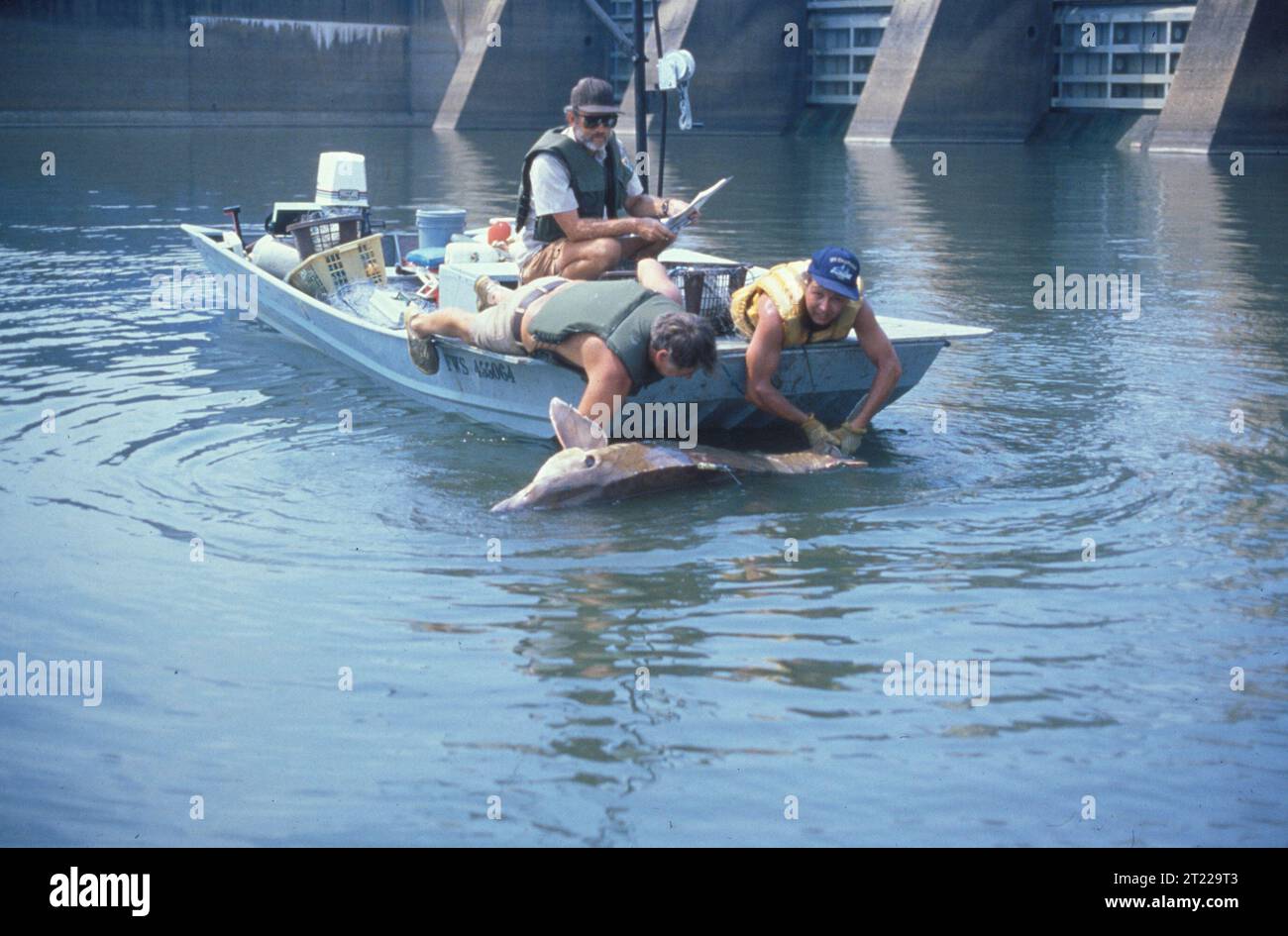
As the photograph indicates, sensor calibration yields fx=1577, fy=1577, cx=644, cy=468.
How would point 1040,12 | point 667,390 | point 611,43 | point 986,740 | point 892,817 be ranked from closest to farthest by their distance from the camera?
point 892,817, point 986,740, point 667,390, point 1040,12, point 611,43

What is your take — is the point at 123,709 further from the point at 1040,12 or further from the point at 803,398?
the point at 1040,12

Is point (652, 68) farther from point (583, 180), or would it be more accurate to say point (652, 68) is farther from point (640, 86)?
point (583, 180)

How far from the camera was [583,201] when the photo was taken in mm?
9234

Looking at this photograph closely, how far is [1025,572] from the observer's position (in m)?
6.51

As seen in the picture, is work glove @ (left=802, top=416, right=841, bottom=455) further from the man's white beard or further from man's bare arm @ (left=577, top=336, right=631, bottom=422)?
the man's white beard

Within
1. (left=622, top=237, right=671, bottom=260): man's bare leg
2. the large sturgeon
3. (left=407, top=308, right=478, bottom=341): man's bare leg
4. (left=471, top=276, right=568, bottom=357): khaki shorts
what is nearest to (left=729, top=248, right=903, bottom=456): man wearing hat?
the large sturgeon

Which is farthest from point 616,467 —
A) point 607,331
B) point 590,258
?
point 590,258

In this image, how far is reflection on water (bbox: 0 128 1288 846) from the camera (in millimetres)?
4590

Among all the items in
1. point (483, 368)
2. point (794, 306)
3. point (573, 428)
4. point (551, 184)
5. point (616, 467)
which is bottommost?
point (616, 467)

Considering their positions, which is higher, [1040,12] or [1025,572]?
[1040,12]

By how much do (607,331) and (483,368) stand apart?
1411 mm
